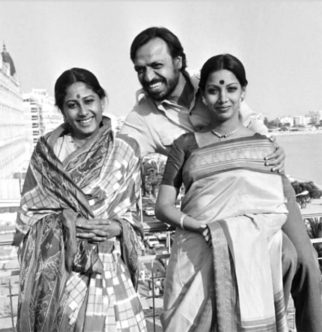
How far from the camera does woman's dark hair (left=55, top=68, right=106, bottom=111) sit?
201cm

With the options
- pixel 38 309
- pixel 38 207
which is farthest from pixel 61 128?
pixel 38 309

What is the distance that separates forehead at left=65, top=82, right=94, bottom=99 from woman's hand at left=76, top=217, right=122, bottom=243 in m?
0.61

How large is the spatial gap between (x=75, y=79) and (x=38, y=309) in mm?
1155

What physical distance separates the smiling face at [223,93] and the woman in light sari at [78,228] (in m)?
0.51

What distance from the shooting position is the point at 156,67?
6.97ft

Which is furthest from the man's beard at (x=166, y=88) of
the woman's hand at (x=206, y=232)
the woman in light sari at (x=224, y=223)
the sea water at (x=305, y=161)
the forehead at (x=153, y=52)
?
the sea water at (x=305, y=161)

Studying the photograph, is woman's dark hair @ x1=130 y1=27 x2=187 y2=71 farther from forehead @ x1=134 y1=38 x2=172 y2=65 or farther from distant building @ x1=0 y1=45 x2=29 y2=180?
distant building @ x1=0 y1=45 x2=29 y2=180

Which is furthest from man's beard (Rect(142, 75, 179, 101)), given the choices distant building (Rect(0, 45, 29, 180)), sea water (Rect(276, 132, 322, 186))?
sea water (Rect(276, 132, 322, 186))

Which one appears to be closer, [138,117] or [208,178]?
[208,178]

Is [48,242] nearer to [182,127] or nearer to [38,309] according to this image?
[38,309]

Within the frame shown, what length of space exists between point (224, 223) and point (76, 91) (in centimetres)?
97

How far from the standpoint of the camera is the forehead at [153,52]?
211cm

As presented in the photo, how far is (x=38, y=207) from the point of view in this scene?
2.01 meters

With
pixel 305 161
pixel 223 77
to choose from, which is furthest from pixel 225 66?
pixel 305 161
